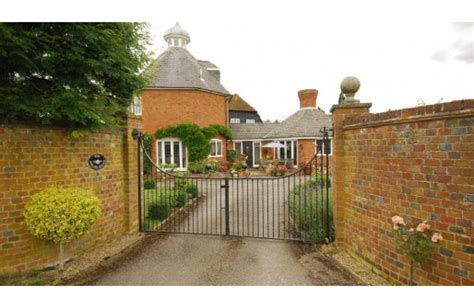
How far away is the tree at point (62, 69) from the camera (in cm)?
382

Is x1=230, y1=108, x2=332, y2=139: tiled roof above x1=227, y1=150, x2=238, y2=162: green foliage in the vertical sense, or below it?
above

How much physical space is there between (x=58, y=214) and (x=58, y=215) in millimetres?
22

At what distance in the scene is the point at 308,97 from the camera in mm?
23234

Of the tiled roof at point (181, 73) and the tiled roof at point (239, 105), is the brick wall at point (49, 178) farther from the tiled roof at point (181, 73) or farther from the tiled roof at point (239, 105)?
the tiled roof at point (239, 105)

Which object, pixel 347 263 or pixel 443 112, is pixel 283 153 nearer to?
pixel 347 263

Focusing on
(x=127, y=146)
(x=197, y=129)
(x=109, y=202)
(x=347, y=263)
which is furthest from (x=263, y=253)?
(x=197, y=129)

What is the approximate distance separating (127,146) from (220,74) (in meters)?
21.6

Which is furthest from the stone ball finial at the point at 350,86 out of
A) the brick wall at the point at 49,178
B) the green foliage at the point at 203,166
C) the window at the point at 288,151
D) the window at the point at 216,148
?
the window at the point at 288,151

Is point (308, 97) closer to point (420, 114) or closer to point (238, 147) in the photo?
point (238, 147)

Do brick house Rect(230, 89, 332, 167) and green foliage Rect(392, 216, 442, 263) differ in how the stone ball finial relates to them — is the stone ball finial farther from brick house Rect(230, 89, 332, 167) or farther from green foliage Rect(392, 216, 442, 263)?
brick house Rect(230, 89, 332, 167)

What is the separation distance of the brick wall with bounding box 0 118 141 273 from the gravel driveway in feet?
3.41

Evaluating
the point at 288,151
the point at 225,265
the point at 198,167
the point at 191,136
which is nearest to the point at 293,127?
the point at 288,151

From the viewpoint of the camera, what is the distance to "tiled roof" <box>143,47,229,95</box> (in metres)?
18.5

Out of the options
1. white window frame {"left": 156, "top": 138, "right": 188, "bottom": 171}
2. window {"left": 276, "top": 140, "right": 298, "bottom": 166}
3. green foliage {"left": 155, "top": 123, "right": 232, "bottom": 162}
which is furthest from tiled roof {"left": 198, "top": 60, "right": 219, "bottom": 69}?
white window frame {"left": 156, "top": 138, "right": 188, "bottom": 171}
